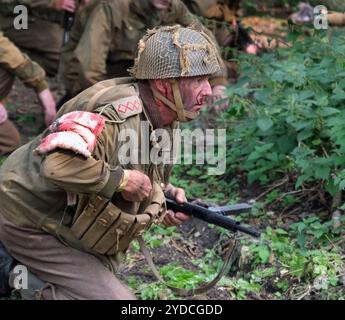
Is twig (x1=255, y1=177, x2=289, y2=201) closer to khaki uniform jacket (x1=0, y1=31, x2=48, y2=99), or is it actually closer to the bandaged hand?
khaki uniform jacket (x1=0, y1=31, x2=48, y2=99)

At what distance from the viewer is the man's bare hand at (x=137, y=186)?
4.04 metres

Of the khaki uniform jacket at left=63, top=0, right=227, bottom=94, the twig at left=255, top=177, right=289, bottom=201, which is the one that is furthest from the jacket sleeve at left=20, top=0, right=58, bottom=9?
the twig at left=255, top=177, right=289, bottom=201

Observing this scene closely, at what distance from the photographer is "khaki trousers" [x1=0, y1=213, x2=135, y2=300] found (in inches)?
172

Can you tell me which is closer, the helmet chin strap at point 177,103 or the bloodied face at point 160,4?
the helmet chin strap at point 177,103

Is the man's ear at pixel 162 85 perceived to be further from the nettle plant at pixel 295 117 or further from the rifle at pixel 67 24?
the rifle at pixel 67 24

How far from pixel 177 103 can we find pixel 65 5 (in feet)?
14.2

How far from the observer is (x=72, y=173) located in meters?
3.89

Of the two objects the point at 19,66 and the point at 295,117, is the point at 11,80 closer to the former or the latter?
the point at 19,66

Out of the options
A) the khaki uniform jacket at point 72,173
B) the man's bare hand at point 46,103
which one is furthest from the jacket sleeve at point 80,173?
the man's bare hand at point 46,103

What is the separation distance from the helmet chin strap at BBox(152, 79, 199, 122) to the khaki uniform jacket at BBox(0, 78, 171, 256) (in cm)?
11

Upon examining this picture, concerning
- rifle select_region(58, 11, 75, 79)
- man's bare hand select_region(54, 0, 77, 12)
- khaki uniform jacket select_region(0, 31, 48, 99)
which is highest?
man's bare hand select_region(54, 0, 77, 12)

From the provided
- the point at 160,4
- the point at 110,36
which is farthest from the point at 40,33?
the point at 160,4

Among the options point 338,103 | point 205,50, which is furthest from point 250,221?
point 205,50
